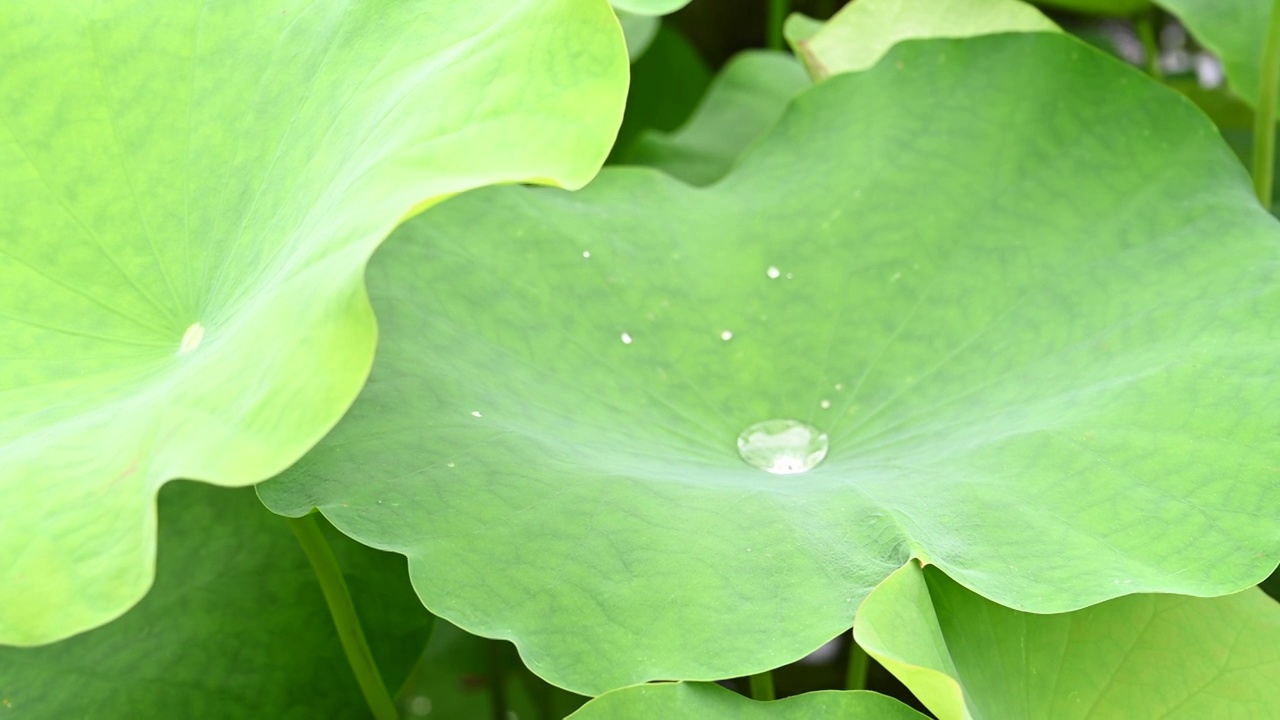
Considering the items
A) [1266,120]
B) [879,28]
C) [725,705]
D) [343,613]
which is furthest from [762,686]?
[1266,120]

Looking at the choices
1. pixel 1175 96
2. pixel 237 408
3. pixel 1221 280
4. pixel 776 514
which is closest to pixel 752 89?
pixel 1175 96

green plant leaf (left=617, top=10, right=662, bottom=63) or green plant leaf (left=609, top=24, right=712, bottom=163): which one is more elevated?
green plant leaf (left=617, top=10, right=662, bottom=63)

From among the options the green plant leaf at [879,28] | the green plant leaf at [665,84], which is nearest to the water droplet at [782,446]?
the green plant leaf at [879,28]

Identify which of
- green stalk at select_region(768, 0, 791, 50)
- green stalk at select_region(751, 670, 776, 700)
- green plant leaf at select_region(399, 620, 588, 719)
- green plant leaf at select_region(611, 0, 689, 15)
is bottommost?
green plant leaf at select_region(399, 620, 588, 719)

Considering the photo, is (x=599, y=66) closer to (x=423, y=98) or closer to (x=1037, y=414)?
(x=423, y=98)

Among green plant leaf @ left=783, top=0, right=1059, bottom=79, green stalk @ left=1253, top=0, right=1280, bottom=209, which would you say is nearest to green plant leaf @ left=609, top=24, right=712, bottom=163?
green plant leaf @ left=783, top=0, right=1059, bottom=79

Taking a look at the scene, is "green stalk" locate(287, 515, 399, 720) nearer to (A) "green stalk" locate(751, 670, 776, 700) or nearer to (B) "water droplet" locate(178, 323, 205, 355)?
(B) "water droplet" locate(178, 323, 205, 355)

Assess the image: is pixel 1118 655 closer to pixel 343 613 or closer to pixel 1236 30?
pixel 343 613
